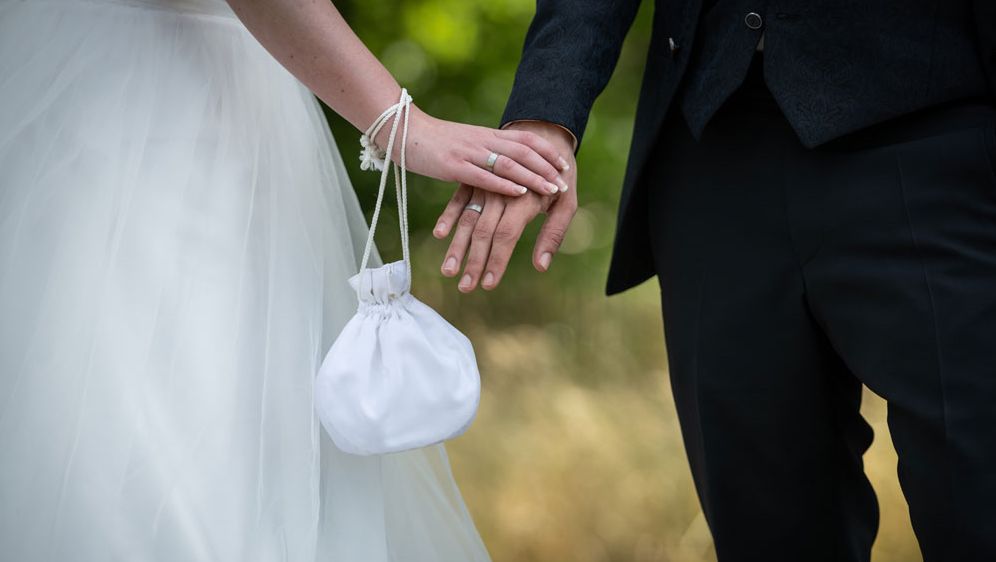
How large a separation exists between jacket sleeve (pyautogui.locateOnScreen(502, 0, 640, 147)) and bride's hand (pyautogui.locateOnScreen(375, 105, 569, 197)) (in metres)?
0.06

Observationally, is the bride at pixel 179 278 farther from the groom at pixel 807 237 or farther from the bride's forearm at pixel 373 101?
the groom at pixel 807 237

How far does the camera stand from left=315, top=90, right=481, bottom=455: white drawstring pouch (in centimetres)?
103

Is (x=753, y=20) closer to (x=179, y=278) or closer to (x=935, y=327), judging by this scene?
(x=935, y=327)

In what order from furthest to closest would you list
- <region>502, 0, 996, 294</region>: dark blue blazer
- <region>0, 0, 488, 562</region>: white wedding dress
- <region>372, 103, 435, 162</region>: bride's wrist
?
<region>372, 103, 435, 162</region>: bride's wrist → <region>502, 0, 996, 294</region>: dark blue blazer → <region>0, 0, 488, 562</region>: white wedding dress

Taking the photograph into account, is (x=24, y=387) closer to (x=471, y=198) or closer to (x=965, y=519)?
(x=471, y=198)

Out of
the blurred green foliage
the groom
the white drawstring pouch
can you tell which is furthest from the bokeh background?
the white drawstring pouch

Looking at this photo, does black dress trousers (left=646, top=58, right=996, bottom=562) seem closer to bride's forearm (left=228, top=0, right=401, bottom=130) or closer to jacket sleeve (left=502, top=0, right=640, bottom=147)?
jacket sleeve (left=502, top=0, right=640, bottom=147)

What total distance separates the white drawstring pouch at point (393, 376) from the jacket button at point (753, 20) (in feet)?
1.50

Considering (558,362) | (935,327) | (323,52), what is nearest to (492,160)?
(323,52)

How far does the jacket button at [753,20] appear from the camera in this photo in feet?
3.74

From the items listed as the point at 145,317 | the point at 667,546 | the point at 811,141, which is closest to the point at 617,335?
the point at 667,546

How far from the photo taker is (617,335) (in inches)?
104

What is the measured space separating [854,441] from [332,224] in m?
0.70

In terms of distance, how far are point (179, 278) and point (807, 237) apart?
0.68 meters
